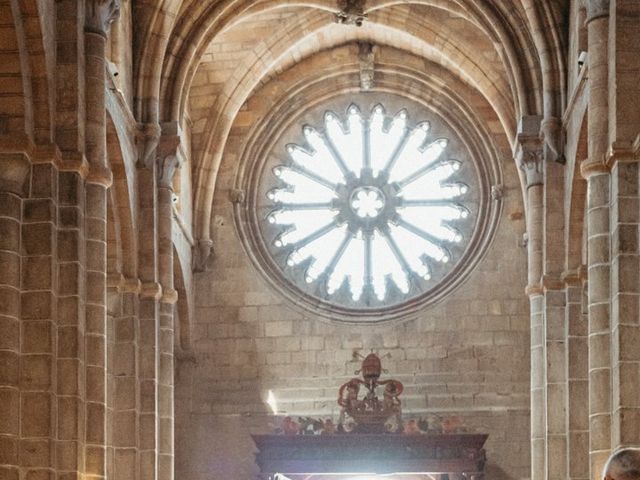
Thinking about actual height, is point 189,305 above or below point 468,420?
above

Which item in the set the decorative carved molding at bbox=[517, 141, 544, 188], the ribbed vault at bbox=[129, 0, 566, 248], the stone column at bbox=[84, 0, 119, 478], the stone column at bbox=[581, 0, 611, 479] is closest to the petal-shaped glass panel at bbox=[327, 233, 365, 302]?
the ribbed vault at bbox=[129, 0, 566, 248]

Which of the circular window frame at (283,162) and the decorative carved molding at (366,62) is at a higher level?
the decorative carved molding at (366,62)

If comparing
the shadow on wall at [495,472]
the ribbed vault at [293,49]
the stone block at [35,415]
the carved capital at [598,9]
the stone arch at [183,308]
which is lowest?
the shadow on wall at [495,472]

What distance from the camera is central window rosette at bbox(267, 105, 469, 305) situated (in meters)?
28.6

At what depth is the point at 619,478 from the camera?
20.7 ft

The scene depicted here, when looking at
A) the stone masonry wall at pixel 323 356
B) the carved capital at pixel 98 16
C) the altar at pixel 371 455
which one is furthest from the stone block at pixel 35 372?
the stone masonry wall at pixel 323 356

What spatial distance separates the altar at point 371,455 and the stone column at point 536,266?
107 cm

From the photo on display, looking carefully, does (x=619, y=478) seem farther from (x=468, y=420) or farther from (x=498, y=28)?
(x=468, y=420)

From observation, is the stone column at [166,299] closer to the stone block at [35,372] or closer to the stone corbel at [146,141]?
the stone corbel at [146,141]

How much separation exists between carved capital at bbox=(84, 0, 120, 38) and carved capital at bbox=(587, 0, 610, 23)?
536cm

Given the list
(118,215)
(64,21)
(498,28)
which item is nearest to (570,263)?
(498,28)

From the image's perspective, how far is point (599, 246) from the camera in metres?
17.8

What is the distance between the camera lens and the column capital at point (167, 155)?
23844 millimetres

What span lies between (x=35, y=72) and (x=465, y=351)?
38.7 ft
